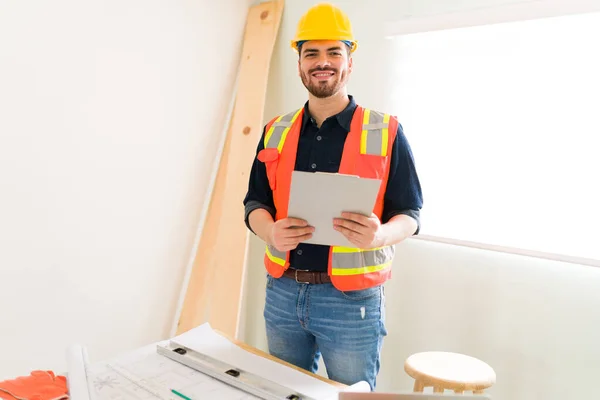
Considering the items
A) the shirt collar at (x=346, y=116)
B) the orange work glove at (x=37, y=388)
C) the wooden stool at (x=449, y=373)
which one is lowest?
the wooden stool at (x=449, y=373)

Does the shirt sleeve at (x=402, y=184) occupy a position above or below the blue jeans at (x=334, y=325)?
above

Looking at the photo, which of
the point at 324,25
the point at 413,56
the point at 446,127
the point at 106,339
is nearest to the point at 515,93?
the point at 446,127

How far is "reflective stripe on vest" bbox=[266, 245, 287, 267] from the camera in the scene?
1.72 metres

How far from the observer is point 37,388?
1.26 meters

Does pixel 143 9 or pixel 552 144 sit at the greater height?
pixel 143 9

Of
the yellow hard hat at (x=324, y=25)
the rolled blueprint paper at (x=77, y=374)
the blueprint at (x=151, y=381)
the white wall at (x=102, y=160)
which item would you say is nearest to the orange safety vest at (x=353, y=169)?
the yellow hard hat at (x=324, y=25)

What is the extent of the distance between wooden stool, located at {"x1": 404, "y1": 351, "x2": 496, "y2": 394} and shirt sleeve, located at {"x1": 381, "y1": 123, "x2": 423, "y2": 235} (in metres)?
0.63

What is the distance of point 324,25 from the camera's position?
1688 mm

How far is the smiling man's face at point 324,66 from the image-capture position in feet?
5.57

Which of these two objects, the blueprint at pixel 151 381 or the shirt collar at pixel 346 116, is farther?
the shirt collar at pixel 346 116

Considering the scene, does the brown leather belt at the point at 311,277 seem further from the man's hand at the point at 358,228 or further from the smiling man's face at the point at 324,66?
the smiling man's face at the point at 324,66

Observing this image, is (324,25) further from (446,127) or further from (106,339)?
(106,339)

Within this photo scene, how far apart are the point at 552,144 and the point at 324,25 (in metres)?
1.06

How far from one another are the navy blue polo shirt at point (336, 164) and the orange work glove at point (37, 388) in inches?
29.4
